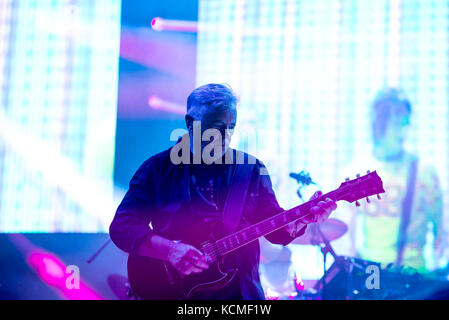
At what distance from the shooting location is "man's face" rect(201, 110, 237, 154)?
2.32m

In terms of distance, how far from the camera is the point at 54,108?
444 cm

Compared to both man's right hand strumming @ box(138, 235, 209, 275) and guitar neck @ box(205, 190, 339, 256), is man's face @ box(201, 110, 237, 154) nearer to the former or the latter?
guitar neck @ box(205, 190, 339, 256)

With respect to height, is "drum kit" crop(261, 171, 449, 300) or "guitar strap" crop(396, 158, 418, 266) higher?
"guitar strap" crop(396, 158, 418, 266)

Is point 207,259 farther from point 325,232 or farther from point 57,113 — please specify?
point 57,113

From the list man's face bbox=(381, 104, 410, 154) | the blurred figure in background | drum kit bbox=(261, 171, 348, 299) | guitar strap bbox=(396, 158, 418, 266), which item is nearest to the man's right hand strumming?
drum kit bbox=(261, 171, 348, 299)

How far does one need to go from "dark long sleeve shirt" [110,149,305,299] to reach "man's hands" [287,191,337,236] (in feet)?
0.11

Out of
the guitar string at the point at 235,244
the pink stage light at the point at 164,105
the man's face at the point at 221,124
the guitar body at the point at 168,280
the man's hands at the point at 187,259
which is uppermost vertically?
the pink stage light at the point at 164,105

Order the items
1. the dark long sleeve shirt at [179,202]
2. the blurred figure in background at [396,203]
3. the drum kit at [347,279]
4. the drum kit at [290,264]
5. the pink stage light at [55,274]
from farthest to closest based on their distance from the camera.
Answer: the blurred figure in background at [396,203], the pink stage light at [55,274], the drum kit at [290,264], the drum kit at [347,279], the dark long sleeve shirt at [179,202]

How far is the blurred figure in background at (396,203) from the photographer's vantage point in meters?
4.04

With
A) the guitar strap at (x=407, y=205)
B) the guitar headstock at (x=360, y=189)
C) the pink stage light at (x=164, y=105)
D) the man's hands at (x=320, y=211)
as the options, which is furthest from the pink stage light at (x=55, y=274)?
the guitar strap at (x=407, y=205)

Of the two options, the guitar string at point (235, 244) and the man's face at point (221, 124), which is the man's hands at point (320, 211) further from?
the man's face at point (221, 124)

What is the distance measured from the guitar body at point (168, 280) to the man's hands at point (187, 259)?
6 cm

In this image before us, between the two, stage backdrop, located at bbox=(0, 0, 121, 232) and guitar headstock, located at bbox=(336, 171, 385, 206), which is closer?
guitar headstock, located at bbox=(336, 171, 385, 206)
